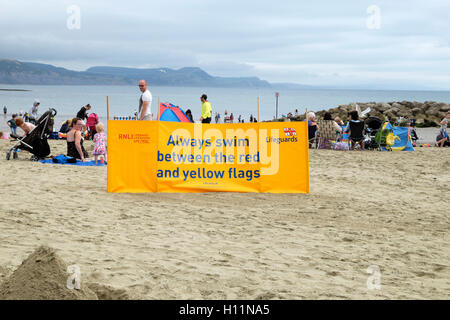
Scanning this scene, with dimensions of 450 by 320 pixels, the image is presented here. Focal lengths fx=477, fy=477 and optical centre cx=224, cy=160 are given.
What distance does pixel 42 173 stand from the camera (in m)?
9.95

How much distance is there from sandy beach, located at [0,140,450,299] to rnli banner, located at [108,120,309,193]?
1.02 ft

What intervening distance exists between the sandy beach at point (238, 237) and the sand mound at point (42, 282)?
68cm

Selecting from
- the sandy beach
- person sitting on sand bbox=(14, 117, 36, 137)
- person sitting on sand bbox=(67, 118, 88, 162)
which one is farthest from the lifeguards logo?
person sitting on sand bbox=(14, 117, 36, 137)

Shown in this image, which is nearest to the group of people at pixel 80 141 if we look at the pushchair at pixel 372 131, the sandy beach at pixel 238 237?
the sandy beach at pixel 238 237

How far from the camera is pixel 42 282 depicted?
3.29 metres

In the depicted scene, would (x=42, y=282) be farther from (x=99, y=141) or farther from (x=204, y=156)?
(x=99, y=141)

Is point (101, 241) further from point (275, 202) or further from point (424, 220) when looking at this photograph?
point (424, 220)

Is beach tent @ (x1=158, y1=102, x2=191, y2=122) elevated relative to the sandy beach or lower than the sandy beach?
elevated

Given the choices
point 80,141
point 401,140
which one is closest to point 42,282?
point 80,141

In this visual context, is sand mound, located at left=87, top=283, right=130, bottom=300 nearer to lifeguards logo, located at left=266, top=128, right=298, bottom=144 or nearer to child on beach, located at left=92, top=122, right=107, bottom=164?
lifeguards logo, located at left=266, top=128, right=298, bottom=144

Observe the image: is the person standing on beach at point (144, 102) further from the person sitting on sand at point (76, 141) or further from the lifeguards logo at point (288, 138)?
the lifeguards logo at point (288, 138)

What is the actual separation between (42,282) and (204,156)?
5.22 meters

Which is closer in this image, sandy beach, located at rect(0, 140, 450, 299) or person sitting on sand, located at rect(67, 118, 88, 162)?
sandy beach, located at rect(0, 140, 450, 299)

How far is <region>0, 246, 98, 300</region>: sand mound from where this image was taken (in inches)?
127
